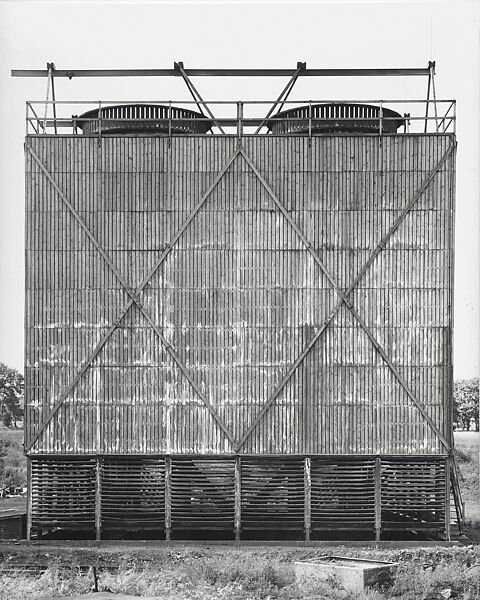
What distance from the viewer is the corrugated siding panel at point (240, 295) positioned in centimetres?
3247

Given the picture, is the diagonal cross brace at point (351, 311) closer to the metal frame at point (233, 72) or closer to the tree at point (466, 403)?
the metal frame at point (233, 72)

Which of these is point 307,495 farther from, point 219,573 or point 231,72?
point 231,72

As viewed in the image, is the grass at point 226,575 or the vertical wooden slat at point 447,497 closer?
the grass at point 226,575

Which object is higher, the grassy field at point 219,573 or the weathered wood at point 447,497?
the weathered wood at point 447,497

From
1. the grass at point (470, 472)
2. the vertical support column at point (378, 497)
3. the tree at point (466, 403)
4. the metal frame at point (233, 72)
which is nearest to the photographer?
the vertical support column at point (378, 497)

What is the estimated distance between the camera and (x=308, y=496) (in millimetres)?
32344

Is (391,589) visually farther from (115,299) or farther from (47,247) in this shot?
(47,247)

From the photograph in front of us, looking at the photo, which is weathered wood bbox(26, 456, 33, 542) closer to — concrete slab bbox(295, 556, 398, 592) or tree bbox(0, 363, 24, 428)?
concrete slab bbox(295, 556, 398, 592)

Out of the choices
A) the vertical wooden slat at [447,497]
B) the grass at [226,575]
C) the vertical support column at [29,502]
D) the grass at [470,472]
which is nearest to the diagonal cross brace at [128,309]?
the vertical support column at [29,502]

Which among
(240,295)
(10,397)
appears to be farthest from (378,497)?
(10,397)

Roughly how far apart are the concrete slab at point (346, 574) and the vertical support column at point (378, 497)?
537 centimetres

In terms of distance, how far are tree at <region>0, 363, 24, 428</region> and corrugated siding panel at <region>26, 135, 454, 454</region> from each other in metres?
45.9

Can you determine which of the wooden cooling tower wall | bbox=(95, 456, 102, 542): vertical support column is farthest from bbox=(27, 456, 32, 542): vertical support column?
bbox=(95, 456, 102, 542): vertical support column

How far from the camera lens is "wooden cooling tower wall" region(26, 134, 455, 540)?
1278 inches
